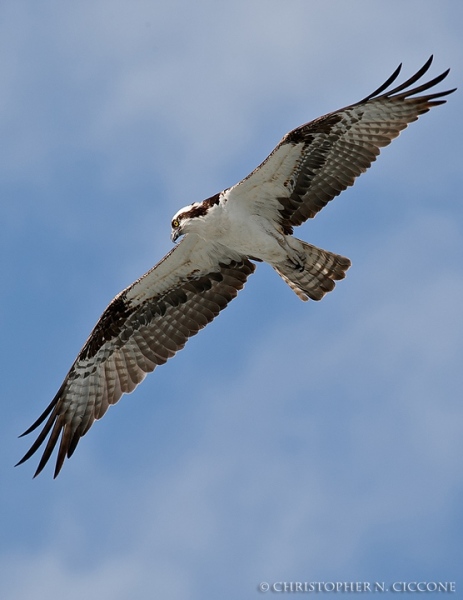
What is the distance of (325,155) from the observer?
41.9 feet

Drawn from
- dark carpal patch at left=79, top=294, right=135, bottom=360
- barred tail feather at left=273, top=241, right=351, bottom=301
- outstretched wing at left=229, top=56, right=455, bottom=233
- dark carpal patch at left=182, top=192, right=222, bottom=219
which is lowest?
barred tail feather at left=273, top=241, right=351, bottom=301

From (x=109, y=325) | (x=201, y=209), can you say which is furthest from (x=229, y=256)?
(x=109, y=325)

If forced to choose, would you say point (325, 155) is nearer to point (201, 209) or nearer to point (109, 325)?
point (201, 209)

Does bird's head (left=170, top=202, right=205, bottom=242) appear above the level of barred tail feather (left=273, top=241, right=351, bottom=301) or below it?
above

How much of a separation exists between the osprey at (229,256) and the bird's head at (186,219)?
0.5 inches

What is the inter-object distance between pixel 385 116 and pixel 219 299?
10.2ft

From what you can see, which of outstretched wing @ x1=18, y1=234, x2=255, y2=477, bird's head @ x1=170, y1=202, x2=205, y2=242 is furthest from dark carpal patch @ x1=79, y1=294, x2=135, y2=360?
bird's head @ x1=170, y1=202, x2=205, y2=242

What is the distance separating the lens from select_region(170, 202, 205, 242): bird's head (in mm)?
12688

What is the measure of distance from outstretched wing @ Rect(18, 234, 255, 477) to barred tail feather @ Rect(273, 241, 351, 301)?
79cm

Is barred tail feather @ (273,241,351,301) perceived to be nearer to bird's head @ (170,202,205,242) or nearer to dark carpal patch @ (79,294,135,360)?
bird's head @ (170,202,205,242)

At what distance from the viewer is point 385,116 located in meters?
12.6

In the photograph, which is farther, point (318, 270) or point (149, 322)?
point (149, 322)

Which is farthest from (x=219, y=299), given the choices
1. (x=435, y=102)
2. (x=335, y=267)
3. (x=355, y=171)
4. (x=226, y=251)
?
(x=435, y=102)

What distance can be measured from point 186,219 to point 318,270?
5.78ft
